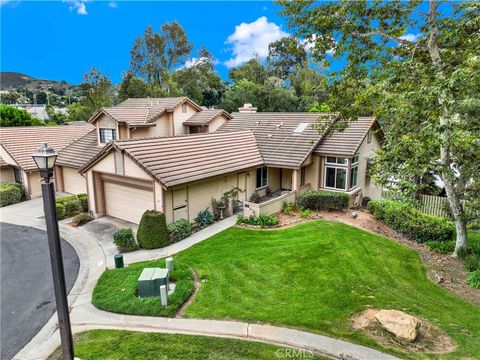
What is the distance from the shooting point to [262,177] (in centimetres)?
2061

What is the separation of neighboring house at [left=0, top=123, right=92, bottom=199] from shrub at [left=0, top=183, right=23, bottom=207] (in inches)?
21.6

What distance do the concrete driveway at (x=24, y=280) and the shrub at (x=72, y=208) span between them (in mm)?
1369

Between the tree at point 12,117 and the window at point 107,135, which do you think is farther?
the tree at point 12,117

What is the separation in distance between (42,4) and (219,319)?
30.6 metres

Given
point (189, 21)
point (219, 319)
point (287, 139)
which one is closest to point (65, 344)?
point (219, 319)

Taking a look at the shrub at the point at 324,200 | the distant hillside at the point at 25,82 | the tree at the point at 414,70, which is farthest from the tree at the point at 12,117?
the distant hillside at the point at 25,82

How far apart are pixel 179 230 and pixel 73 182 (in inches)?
470

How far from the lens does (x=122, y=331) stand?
769 centimetres

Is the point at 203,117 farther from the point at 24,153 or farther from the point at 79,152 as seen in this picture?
the point at 24,153

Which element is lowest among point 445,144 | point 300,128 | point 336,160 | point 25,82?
point 336,160

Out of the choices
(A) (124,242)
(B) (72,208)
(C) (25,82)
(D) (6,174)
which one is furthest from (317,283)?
(C) (25,82)

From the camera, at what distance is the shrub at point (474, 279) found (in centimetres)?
1048

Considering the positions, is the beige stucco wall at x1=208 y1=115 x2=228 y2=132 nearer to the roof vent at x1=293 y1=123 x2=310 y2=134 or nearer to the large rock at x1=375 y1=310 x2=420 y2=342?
the roof vent at x1=293 y1=123 x2=310 y2=134

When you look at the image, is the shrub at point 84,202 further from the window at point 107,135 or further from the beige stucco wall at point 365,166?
the beige stucco wall at point 365,166
